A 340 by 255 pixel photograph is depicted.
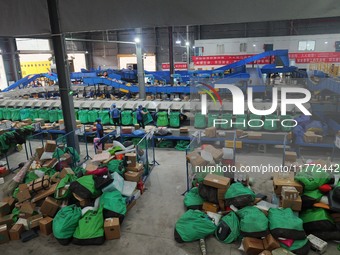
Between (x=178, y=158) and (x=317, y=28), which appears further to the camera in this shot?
(x=317, y=28)

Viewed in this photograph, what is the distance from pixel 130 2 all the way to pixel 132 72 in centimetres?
1032

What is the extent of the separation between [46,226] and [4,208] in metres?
1.18

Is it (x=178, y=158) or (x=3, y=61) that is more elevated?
(x=3, y=61)

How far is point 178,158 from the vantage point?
834cm

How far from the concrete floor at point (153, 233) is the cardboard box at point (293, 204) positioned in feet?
2.51

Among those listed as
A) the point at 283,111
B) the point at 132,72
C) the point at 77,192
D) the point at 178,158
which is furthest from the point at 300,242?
the point at 132,72

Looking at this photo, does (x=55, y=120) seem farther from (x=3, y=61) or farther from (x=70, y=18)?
(x=3, y=61)

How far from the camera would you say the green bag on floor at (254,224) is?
4.33 metres

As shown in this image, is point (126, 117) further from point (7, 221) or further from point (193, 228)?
point (193, 228)

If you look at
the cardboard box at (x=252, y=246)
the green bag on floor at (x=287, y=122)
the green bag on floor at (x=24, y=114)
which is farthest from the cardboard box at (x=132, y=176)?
the green bag on floor at (x=24, y=114)

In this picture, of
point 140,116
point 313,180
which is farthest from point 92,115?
point 313,180

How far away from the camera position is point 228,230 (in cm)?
456

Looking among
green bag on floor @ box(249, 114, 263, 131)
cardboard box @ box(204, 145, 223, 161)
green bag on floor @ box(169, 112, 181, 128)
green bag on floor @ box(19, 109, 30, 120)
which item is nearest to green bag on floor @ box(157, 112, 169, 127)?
green bag on floor @ box(169, 112, 181, 128)

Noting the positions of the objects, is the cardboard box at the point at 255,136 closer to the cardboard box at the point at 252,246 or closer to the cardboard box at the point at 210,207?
the cardboard box at the point at 210,207
